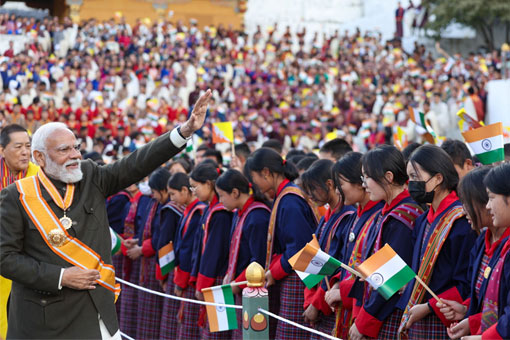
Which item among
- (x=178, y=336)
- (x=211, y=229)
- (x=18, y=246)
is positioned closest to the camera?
(x=18, y=246)

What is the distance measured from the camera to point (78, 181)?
3.89m

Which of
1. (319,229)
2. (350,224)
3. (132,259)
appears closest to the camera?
(350,224)

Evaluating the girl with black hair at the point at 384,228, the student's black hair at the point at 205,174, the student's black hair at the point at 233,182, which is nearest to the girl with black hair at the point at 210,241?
the student's black hair at the point at 205,174

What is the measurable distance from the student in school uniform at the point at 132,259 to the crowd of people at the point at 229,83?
6.23m

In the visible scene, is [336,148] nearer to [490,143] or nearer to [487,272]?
[490,143]

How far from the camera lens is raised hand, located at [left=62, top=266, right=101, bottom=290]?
12.0 feet

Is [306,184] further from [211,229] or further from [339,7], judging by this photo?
[339,7]

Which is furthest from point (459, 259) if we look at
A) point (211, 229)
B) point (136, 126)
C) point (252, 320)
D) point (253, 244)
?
→ point (136, 126)

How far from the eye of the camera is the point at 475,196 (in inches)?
139

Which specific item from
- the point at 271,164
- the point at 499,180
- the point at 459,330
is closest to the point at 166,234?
the point at 271,164

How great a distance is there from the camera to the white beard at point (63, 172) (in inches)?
150

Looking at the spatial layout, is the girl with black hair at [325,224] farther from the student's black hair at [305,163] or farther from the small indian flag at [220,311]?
the student's black hair at [305,163]

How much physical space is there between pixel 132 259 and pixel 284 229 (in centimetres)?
261

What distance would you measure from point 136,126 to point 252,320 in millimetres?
14191
